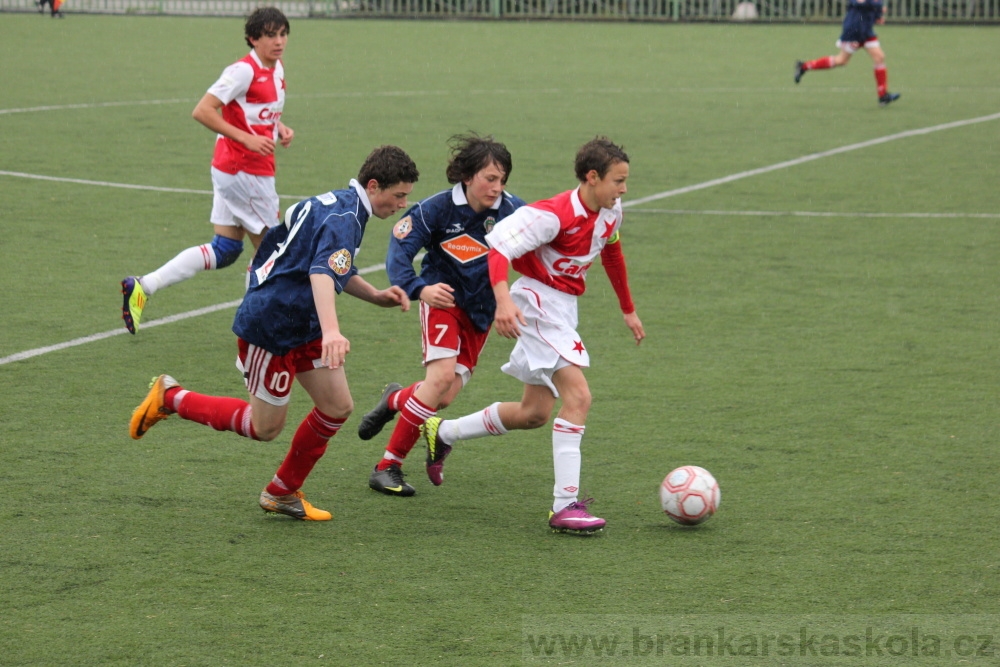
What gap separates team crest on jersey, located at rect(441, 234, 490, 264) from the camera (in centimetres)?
585

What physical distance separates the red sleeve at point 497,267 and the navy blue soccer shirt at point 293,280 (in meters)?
0.53

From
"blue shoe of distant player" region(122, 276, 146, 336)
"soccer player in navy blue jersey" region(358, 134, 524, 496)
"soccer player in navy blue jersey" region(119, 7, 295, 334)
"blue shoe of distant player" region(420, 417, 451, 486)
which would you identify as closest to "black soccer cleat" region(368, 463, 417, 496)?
"soccer player in navy blue jersey" region(358, 134, 524, 496)

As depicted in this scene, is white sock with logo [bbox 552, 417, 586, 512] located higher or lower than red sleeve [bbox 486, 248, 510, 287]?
lower

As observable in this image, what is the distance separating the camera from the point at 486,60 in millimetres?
25469

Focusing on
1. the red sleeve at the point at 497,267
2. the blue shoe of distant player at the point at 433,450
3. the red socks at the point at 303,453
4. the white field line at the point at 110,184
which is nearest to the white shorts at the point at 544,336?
the red sleeve at the point at 497,267

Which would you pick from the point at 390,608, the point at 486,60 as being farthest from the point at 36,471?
the point at 486,60

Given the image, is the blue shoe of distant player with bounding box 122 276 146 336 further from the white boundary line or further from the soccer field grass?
the white boundary line

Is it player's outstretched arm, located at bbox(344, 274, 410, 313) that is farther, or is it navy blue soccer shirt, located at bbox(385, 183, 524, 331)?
navy blue soccer shirt, located at bbox(385, 183, 524, 331)

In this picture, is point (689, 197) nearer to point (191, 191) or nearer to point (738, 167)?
point (738, 167)

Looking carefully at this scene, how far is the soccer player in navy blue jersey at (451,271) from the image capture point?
5.69 metres

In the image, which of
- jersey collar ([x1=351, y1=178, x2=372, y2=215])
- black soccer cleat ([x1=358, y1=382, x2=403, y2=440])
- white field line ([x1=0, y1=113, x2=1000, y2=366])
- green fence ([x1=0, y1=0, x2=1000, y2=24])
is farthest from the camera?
green fence ([x1=0, y1=0, x2=1000, y2=24])

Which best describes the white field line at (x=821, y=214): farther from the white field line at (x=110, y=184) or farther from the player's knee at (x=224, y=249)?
the player's knee at (x=224, y=249)

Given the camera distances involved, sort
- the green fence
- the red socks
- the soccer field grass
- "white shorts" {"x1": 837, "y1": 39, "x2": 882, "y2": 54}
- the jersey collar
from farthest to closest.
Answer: the green fence
"white shorts" {"x1": 837, "y1": 39, "x2": 882, "y2": 54}
the red socks
the jersey collar
the soccer field grass

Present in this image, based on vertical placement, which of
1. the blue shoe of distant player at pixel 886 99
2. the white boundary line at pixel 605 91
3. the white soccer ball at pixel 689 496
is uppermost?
the white boundary line at pixel 605 91
